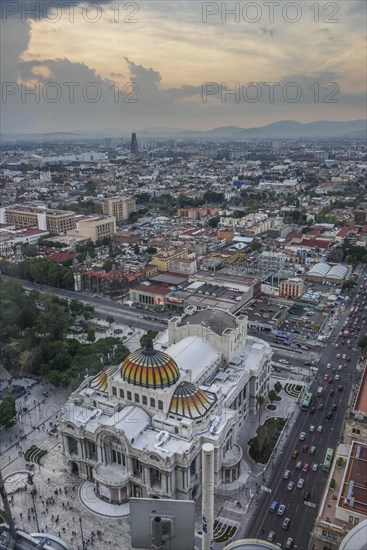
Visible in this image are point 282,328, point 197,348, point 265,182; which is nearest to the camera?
point 197,348

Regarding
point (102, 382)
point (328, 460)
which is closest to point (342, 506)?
point (328, 460)

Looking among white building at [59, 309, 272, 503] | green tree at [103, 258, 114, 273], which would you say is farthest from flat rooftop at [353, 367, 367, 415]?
green tree at [103, 258, 114, 273]

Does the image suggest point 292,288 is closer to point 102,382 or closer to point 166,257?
point 166,257

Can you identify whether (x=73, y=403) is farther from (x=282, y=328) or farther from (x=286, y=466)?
(x=282, y=328)

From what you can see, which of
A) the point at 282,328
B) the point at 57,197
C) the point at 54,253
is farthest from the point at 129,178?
the point at 282,328

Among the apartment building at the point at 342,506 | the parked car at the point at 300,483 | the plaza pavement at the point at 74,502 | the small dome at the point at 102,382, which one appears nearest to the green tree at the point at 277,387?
the plaza pavement at the point at 74,502
